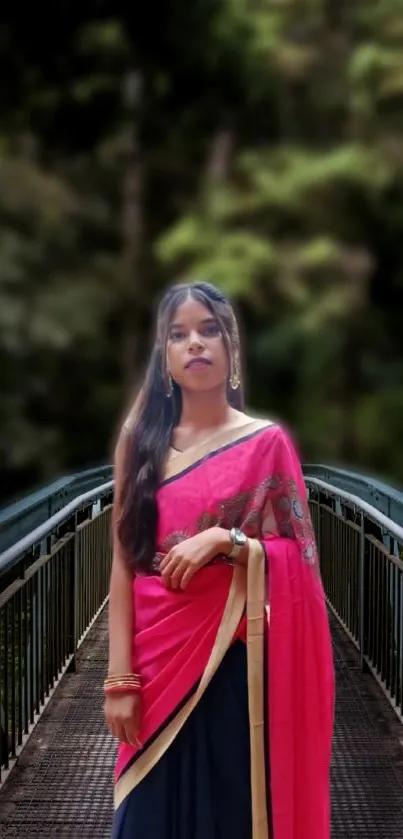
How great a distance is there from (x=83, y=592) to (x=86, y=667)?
12.6 inches

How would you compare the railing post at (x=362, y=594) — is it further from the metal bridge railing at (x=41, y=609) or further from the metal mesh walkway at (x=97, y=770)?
the metal bridge railing at (x=41, y=609)

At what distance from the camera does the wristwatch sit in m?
1.10

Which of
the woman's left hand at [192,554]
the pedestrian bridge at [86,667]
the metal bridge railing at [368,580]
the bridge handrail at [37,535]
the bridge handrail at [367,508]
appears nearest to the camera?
the woman's left hand at [192,554]

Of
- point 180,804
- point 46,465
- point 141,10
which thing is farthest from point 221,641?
point 141,10

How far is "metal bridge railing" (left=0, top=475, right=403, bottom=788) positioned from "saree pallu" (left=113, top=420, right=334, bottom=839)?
0.70 m

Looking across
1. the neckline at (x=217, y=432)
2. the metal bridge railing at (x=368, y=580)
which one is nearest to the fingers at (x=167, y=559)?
the neckline at (x=217, y=432)

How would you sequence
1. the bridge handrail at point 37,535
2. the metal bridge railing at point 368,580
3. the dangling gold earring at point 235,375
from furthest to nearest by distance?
1. the metal bridge railing at point 368,580
2. the bridge handrail at point 37,535
3. the dangling gold earring at point 235,375

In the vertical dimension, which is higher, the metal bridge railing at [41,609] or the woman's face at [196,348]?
the woman's face at [196,348]

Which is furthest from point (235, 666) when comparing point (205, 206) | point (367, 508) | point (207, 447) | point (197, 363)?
point (205, 206)

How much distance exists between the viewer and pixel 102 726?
241 centimetres

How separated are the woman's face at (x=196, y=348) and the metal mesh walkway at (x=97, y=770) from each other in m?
1.12

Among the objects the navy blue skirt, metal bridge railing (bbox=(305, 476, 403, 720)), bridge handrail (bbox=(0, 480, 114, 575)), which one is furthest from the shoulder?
metal bridge railing (bbox=(305, 476, 403, 720))

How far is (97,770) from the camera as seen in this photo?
2.14 m

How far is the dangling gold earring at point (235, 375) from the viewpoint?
3.89 feet
